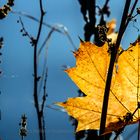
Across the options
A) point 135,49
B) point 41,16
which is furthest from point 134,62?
point 41,16

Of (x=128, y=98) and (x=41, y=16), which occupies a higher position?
(x=41, y=16)

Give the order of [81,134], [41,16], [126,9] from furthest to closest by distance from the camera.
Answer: [81,134]
[41,16]
[126,9]

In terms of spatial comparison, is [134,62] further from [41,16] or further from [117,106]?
[41,16]

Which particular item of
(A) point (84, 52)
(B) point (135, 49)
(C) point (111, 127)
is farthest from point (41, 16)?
(C) point (111, 127)

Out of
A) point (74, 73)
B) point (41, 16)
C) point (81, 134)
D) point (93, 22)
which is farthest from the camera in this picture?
point (93, 22)

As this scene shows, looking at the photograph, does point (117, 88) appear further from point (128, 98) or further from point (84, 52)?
point (84, 52)

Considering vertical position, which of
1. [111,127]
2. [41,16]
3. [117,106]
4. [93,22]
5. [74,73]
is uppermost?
[93,22]

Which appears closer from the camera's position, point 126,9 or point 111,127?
point 126,9
